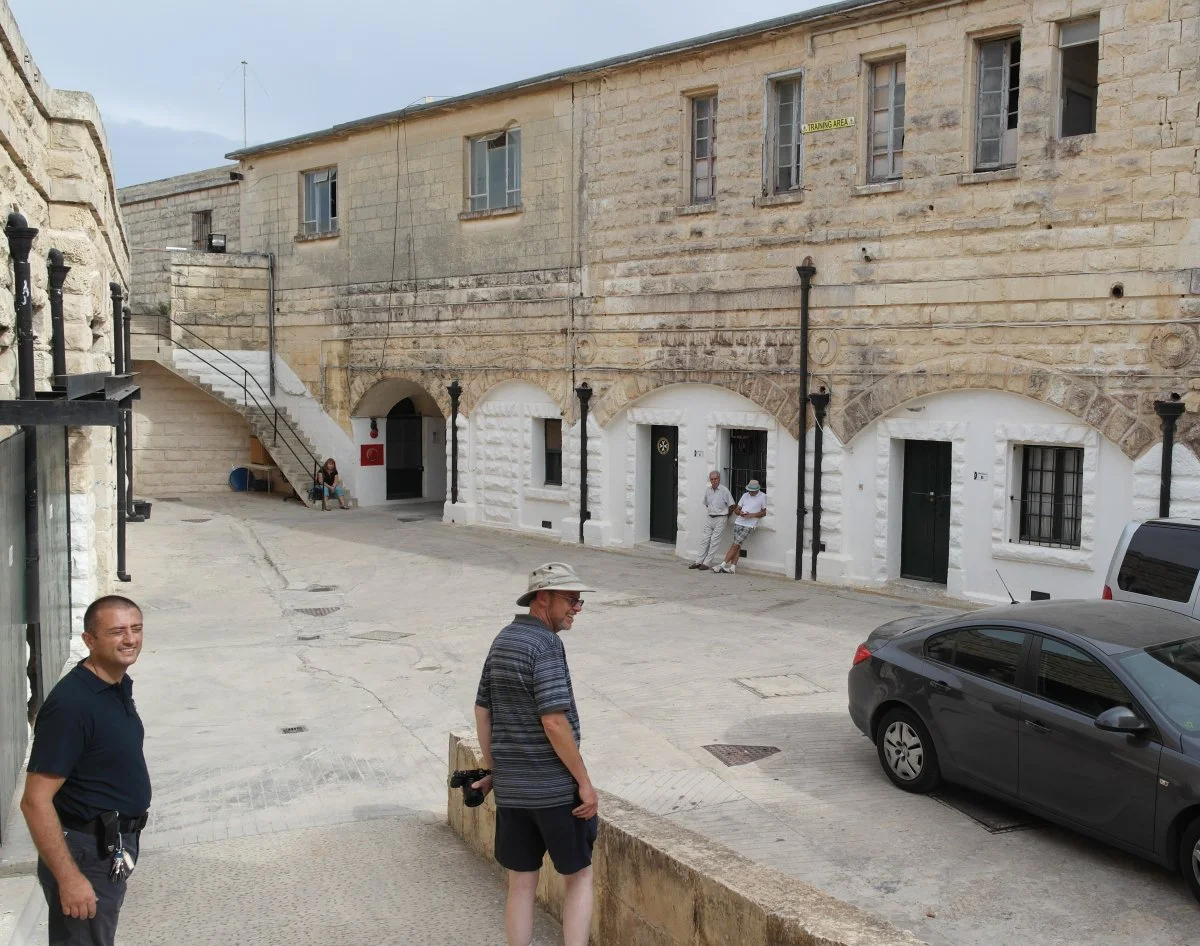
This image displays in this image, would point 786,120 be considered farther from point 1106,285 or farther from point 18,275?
point 18,275

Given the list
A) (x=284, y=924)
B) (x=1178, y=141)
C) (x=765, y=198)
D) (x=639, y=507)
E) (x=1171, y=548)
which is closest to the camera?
(x=284, y=924)

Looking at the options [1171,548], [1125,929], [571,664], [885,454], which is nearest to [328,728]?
[571,664]

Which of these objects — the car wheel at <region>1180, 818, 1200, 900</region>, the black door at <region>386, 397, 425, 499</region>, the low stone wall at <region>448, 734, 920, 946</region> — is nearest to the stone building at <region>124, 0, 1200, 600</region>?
the black door at <region>386, 397, 425, 499</region>

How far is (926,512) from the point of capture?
52.3ft

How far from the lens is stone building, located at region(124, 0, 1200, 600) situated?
45.3 feet

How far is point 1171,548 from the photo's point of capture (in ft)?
32.1

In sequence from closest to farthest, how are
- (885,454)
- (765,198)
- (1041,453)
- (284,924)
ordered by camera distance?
(284,924)
(1041,453)
(885,454)
(765,198)

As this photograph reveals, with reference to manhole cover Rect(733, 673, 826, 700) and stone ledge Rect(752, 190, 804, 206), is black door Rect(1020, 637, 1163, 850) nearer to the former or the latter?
manhole cover Rect(733, 673, 826, 700)

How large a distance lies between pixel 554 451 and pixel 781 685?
423 inches

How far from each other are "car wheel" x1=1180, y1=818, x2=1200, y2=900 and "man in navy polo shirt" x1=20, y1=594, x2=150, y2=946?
528 centimetres

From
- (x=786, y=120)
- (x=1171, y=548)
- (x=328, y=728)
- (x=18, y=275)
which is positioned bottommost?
(x=328, y=728)

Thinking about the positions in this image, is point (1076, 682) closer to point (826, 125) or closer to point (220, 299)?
point (826, 125)

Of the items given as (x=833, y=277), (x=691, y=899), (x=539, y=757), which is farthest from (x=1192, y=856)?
(x=833, y=277)

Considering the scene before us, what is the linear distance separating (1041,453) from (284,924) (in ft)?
38.2
